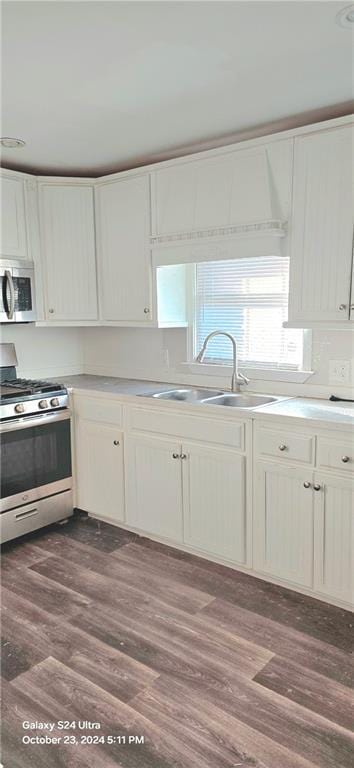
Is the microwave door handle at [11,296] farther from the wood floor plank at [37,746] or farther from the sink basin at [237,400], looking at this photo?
the wood floor plank at [37,746]

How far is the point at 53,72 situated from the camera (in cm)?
220

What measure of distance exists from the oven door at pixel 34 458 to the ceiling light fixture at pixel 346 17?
250cm

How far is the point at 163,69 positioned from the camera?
217cm

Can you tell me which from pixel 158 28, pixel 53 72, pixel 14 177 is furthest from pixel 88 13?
pixel 14 177

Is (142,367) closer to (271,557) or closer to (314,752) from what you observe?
(271,557)

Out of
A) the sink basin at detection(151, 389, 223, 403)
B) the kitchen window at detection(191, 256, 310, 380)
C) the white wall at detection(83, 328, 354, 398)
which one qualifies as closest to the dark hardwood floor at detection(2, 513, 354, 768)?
the sink basin at detection(151, 389, 223, 403)

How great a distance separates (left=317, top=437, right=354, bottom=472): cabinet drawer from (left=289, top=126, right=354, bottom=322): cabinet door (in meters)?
0.62

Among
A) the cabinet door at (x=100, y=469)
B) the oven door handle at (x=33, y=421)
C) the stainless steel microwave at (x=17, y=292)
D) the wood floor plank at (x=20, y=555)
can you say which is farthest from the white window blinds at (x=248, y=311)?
the wood floor plank at (x=20, y=555)

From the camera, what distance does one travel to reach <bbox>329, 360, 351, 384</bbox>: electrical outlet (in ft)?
9.45

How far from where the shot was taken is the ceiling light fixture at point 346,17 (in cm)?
174

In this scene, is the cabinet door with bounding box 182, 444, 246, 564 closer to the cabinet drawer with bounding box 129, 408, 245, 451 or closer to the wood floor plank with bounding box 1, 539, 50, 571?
the cabinet drawer with bounding box 129, 408, 245, 451

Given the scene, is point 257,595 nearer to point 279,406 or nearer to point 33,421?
point 279,406

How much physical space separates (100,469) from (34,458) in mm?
425

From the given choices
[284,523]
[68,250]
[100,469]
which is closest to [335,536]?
[284,523]
